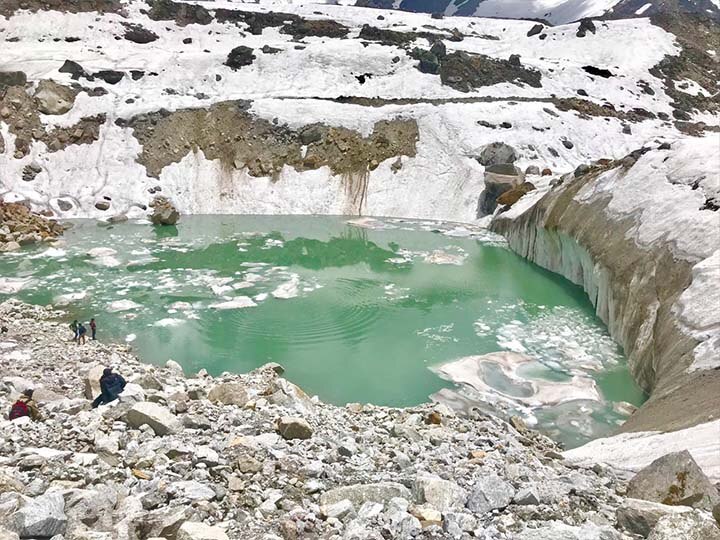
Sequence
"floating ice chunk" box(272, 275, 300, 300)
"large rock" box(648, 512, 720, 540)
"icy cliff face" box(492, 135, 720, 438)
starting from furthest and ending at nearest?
1. "floating ice chunk" box(272, 275, 300, 300)
2. "icy cliff face" box(492, 135, 720, 438)
3. "large rock" box(648, 512, 720, 540)

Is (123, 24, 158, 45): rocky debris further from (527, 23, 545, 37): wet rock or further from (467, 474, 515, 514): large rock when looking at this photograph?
(467, 474, 515, 514): large rock

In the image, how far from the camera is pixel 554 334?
20.0 m

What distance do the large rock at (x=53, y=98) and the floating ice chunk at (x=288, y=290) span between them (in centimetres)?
3128

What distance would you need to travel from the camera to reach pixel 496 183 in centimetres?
4116

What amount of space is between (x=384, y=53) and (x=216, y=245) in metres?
37.5

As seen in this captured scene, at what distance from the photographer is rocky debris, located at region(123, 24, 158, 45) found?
62.8 meters

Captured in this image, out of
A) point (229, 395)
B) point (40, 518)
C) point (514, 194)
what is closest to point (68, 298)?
point (229, 395)

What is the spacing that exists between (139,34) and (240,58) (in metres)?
14.7

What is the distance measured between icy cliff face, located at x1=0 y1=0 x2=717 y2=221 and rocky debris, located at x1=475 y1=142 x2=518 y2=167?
933mm

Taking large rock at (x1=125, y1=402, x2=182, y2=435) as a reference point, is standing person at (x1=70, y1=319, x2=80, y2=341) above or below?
below

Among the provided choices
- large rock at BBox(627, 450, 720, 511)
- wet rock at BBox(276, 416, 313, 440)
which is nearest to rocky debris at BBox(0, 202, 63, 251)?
wet rock at BBox(276, 416, 313, 440)

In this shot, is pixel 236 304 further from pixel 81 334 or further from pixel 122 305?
pixel 81 334

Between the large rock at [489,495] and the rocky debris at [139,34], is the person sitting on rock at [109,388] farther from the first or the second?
the rocky debris at [139,34]

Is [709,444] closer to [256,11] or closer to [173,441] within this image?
[173,441]
